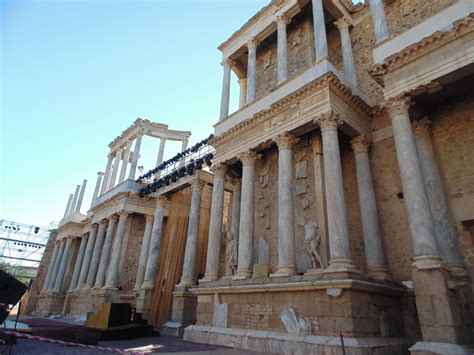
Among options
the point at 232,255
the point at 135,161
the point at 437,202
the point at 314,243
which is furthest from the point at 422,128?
the point at 135,161

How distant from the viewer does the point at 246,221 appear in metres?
11.6

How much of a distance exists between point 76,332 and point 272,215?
7624 mm

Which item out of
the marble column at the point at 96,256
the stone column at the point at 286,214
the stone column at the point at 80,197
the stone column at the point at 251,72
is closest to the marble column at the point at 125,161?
the marble column at the point at 96,256

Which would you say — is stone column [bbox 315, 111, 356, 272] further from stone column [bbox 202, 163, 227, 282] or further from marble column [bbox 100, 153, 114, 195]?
marble column [bbox 100, 153, 114, 195]

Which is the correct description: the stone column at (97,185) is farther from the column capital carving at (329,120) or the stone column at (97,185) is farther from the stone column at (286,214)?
the column capital carving at (329,120)

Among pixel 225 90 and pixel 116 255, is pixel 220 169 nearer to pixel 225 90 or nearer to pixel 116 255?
pixel 225 90

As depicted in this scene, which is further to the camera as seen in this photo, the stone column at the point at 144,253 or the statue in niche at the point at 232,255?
the stone column at the point at 144,253

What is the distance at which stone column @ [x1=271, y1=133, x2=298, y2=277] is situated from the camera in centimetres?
977

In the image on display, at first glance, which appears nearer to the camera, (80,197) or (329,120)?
(329,120)

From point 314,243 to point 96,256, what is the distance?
683 inches

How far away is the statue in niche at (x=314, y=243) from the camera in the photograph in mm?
9508

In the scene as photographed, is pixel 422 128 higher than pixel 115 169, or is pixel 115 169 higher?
pixel 115 169

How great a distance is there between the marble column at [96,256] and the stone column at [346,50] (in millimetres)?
18226

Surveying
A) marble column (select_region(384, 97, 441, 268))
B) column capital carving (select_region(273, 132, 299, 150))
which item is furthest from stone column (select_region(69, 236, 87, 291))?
marble column (select_region(384, 97, 441, 268))
